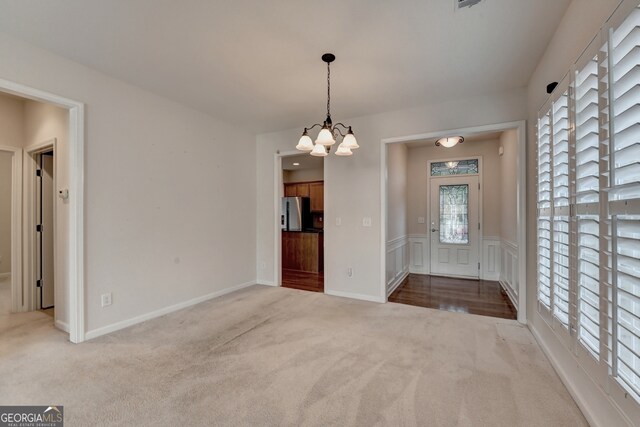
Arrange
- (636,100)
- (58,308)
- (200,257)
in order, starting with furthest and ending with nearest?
(200,257) → (58,308) → (636,100)

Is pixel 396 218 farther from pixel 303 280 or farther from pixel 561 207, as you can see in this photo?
pixel 561 207

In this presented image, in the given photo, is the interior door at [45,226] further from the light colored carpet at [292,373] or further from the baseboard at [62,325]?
the baseboard at [62,325]

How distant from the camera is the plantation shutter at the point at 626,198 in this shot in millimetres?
1143

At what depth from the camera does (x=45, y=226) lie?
3.56 m

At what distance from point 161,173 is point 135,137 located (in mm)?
477

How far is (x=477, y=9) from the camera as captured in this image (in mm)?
1921

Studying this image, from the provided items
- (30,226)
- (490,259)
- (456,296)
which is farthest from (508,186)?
(30,226)

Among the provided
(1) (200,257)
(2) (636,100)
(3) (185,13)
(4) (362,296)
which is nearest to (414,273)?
(4) (362,296)

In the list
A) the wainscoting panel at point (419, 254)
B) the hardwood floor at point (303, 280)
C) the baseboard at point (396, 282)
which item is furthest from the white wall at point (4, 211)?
the wainscoting panel at point (419, 254)

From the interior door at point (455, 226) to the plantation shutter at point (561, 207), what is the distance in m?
3.43

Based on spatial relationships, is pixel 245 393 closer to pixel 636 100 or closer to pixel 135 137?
pixel 636 100

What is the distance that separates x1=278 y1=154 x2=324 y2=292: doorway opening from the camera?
216 inches

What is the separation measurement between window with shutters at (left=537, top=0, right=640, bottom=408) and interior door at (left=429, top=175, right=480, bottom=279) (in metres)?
3.39

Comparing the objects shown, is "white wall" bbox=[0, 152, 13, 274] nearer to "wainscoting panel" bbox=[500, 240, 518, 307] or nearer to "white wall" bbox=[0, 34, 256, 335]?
"white wall" bbox=[0, 34, 256, 335]
